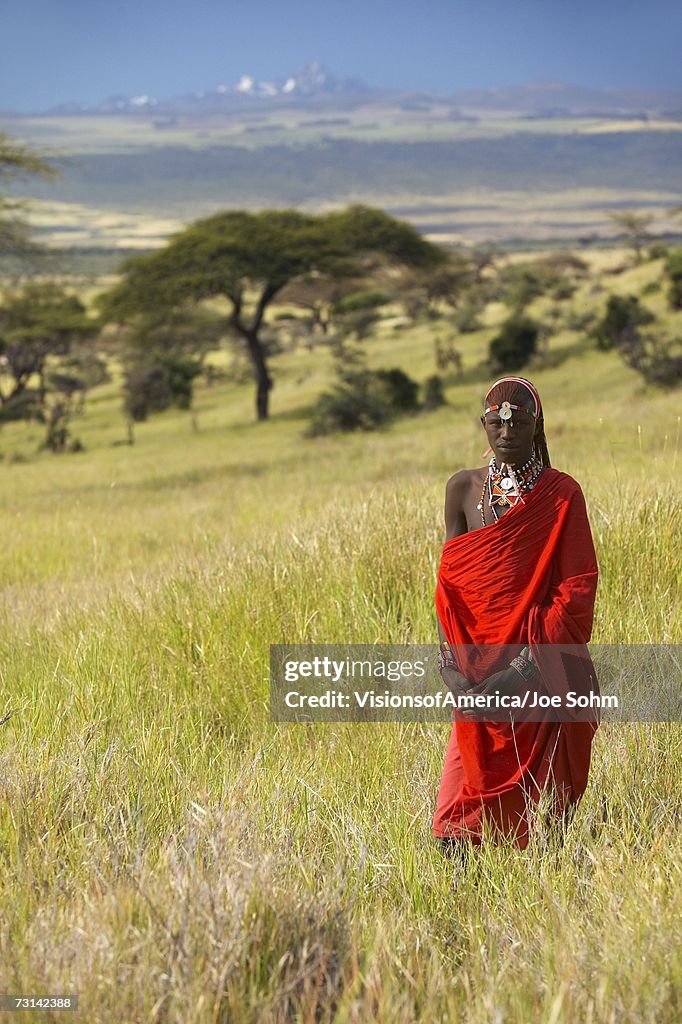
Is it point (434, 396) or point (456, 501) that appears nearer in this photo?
point (456, 501)

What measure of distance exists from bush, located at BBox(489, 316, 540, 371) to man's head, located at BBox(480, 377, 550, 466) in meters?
31.0

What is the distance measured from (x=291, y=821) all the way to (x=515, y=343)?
1266 inches

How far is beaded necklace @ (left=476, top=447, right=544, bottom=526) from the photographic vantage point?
331 cm

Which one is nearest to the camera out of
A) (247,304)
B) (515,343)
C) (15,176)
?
(15,176)

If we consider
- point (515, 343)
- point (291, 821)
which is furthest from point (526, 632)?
point (515, 343)

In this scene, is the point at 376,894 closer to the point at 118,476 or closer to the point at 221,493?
the point at 221,493

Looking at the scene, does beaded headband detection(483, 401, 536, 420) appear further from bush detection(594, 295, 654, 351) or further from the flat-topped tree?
the flat-topped tree

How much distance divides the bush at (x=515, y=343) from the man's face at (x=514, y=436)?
102 feet

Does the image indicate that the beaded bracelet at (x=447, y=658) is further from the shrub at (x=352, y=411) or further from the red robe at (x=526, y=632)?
the shrub at (x=352, y=411)

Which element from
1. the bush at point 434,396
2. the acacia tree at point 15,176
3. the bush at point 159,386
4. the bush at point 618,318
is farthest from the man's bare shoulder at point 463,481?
the bush at point 159,386

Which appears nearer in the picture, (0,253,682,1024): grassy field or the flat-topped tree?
(0,253,682,1024): grassy field

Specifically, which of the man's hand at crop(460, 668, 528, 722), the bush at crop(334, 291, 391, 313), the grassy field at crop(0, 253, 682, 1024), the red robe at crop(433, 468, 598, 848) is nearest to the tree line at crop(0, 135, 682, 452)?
the bush at crop(334, 291, 391, 313)

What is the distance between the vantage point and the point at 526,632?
10.7 ft

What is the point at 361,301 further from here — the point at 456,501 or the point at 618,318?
the point at 456,501
